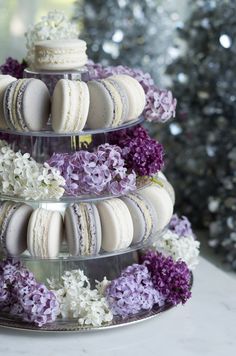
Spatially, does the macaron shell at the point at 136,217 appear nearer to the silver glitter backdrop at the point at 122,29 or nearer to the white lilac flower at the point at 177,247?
the white lilac flower at the point at 177,247

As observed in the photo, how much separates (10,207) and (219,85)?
66cm

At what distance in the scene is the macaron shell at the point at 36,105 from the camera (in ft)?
4.27

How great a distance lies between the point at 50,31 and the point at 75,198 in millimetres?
384

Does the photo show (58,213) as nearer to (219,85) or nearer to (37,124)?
(37,124)

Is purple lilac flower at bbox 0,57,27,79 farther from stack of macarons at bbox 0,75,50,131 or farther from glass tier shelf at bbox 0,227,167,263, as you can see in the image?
glass tier shelf at bbox 0,227,167,263

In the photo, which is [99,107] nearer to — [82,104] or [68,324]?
[82,104]

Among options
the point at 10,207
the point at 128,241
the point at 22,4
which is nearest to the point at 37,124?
the point at 10,207


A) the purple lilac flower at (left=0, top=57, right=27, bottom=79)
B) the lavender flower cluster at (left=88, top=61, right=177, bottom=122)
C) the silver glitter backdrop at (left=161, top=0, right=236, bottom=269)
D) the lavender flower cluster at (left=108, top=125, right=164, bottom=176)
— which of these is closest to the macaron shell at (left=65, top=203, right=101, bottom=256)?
the lavender flower cluster at (left=108, top=125, right=164, bottom=176)

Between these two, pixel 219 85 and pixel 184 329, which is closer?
pixel 184 329

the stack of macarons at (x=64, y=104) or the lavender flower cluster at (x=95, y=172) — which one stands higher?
the stack of macarons at (x=64, y=104)

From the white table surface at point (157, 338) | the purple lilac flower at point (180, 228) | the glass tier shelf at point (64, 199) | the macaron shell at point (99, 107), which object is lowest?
the white table surface at point (157, 338)

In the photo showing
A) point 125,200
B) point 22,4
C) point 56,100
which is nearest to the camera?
point 56,100

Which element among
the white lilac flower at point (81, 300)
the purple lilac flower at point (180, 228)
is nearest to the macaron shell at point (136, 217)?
the white lilac flower at point (81, 300)

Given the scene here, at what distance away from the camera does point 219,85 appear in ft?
5.89
